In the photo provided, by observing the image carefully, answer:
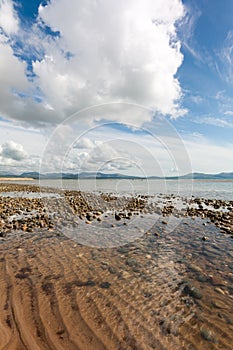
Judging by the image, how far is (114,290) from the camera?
218 inches

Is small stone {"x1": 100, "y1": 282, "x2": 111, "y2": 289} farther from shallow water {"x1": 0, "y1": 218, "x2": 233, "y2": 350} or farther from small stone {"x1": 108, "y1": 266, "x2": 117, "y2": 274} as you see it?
small stone {"x1": 108, "y1": 266, "x2": 117, "y2": 274}

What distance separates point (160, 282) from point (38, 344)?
11.9ft

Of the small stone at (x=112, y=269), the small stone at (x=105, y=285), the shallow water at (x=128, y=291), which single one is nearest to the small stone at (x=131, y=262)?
the shallow water at (x=128, y=291)

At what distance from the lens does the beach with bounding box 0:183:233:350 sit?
3961mm

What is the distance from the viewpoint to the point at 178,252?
27.4ft

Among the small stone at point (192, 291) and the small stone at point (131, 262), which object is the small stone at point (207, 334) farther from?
the small stone at point (131, 262)

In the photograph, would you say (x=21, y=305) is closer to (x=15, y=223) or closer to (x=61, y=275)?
(x=61, y=275)

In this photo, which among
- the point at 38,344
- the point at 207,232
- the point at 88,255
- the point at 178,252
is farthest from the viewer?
the point at 207,232

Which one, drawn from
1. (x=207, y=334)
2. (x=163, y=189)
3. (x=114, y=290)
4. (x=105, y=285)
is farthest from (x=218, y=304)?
(x=163, y=189)

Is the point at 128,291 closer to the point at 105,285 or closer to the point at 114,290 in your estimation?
the point at 114,290

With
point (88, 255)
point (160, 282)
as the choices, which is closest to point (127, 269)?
point (160, 282)

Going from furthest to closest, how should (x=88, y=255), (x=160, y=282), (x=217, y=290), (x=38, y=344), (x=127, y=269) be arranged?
1. (x=88, y=255)
2. (x=127, y=269)
3. (x=160, y=282)
4. (x=217, y=290)
5. (x=38, y=344)

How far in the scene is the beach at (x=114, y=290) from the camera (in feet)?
13.0

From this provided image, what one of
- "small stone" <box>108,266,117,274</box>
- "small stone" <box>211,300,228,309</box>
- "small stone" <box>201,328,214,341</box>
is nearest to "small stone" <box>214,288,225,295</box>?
"small stone" <box>211,300,228,309</box>
